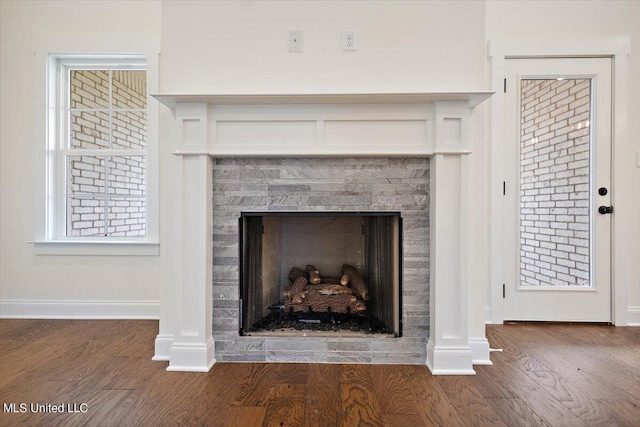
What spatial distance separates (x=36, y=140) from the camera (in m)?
2.89

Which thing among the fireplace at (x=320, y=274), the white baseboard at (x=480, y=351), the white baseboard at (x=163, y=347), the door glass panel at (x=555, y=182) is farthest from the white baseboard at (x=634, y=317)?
the white baseboard at (x=163, y=347)

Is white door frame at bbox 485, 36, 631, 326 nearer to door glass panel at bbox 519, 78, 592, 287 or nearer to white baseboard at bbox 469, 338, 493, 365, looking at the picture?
door glass panel at bbox 519, 78, 592, 287

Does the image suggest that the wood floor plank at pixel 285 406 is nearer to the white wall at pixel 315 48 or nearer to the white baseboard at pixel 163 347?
the white baseboard at pixel 163 347

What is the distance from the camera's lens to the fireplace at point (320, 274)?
2.07 m

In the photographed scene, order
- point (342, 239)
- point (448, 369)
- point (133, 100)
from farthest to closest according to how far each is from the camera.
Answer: point (133, 100) < point (342, 239) < point (448, 369)

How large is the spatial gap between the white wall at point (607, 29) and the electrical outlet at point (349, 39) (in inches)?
53.4

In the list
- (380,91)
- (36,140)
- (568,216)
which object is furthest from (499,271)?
(36,140)

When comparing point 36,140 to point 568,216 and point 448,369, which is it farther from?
point 568,216

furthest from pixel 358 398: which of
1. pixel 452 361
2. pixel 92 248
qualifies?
pixel 92 248

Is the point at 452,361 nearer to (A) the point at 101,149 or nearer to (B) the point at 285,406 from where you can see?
(B) the point at 285,406

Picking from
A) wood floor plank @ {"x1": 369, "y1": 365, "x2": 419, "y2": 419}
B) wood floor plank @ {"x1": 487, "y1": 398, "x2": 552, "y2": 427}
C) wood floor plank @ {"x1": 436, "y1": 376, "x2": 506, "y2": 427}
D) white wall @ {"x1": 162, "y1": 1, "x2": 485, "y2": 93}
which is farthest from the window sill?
wood floor plank @ {"x1": 487, "y1": 398, "x2": 552, "y2": 427}

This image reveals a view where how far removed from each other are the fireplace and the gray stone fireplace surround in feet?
0.15

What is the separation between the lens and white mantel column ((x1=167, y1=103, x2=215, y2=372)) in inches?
76.7

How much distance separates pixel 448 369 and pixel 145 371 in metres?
1.51
